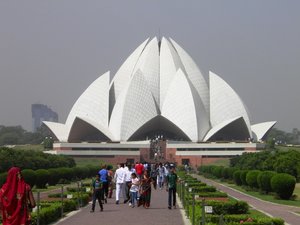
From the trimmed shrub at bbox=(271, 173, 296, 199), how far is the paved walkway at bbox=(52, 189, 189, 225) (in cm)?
431

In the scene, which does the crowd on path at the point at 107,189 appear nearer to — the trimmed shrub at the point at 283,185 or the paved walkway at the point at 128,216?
the paved walkway at the point at 128,216

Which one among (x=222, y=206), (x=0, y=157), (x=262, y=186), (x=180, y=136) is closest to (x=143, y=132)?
(x=180, y=136)

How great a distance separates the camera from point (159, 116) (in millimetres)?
59188

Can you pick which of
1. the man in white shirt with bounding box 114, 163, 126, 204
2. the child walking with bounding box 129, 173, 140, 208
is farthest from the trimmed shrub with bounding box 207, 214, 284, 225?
the man in white shirt with bounding box 114, 163, 126, 204

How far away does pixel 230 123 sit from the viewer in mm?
59062

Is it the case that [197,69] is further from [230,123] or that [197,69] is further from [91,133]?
[91,133]

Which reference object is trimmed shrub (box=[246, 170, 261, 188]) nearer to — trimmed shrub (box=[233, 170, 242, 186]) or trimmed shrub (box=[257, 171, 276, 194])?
trimmed shrub (box=[257, 171, 276, 194])

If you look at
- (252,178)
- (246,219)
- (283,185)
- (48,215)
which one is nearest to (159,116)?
(252,178)

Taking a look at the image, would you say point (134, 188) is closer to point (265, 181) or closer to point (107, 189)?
point (107, 189)

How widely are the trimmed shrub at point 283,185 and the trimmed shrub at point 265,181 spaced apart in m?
0.92

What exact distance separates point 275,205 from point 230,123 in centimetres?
4431

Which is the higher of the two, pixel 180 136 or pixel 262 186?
pixel 180 136

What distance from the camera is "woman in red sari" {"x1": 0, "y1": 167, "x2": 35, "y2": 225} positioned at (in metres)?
6.17

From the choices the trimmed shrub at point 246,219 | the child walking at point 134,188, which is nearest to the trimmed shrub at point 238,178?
the child walking at point 134,188
